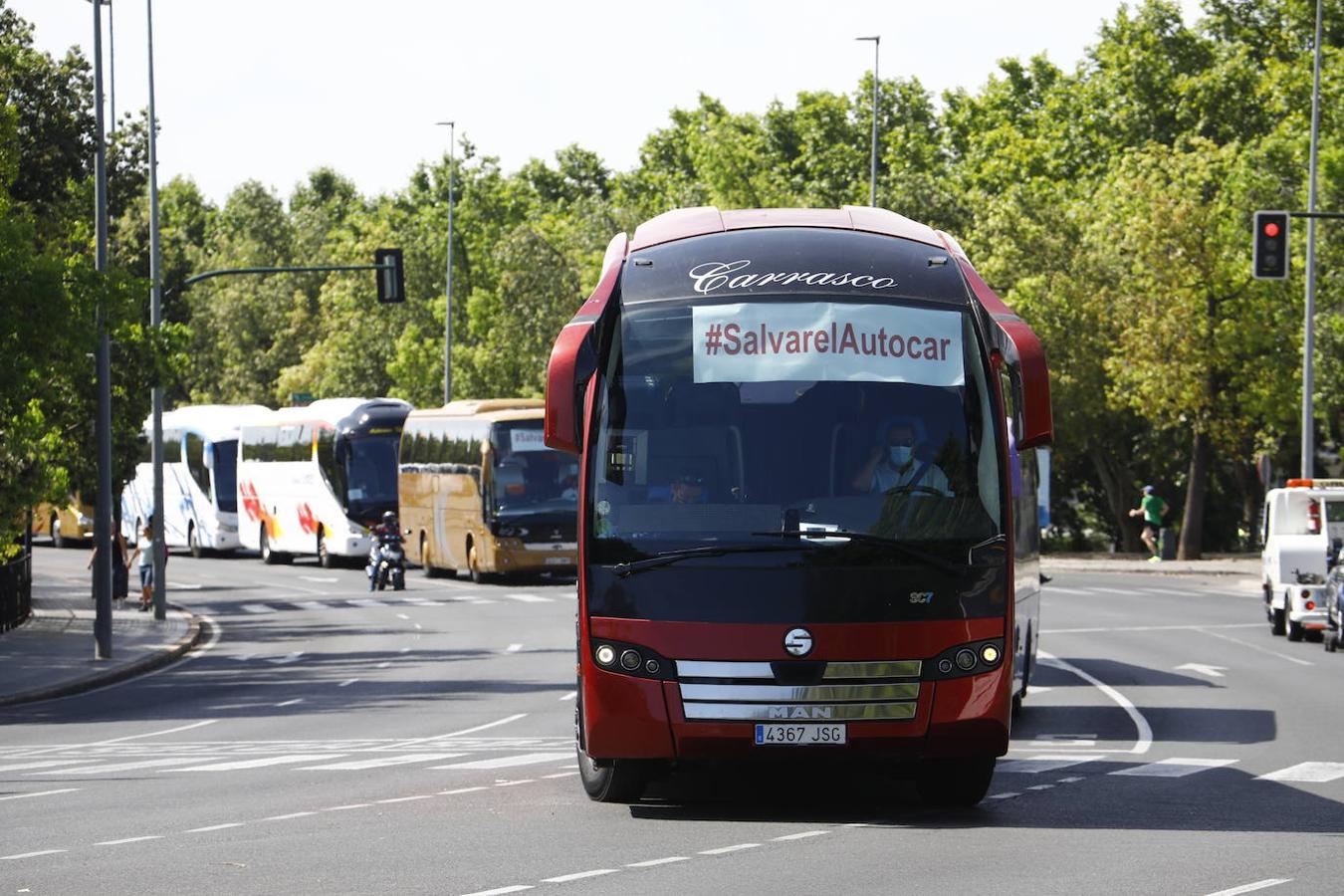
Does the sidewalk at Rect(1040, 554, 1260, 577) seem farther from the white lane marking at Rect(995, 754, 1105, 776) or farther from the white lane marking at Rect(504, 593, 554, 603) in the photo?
the white lane marking at Rect(995, 754, 1105, 776)

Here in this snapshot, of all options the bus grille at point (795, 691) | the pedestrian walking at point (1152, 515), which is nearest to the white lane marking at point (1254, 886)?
the bus grille at point (795, 691)

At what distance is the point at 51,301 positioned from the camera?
2498cm

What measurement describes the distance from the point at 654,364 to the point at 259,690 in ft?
44.3

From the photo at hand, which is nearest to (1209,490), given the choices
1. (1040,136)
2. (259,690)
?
(1040,136)

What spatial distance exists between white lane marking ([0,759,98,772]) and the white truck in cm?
1729

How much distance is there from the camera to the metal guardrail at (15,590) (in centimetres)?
3494

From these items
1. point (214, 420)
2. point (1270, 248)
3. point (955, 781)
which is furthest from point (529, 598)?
point (955, 781)

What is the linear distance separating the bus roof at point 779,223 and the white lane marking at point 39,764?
6416mm

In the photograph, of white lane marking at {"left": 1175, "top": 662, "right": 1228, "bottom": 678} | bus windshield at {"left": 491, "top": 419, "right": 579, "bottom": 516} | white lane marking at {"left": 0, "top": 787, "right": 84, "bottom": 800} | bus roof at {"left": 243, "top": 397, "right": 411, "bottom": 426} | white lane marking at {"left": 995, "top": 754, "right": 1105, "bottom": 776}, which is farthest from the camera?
bus roof at {"left": 243, "top": 397, "right": 411, "bottom": 426}

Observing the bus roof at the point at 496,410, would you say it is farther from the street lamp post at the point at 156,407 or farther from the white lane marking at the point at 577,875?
the white lane marking at the point at 577,875

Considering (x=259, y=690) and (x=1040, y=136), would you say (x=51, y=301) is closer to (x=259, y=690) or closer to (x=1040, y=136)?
(x=259, y=690)

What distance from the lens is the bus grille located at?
11766 millimetres

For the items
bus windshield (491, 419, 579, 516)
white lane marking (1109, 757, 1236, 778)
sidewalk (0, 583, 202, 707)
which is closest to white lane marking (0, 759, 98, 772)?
sidewalk (0, 583, 202, 707)

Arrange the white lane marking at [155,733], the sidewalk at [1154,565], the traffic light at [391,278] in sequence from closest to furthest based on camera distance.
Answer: the white lane marking at [155,733]
the traffic light at [391,278]
the sidewalk at [1154,565]
